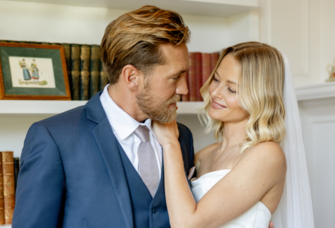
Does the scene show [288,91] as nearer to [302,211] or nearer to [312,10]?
[302,211]

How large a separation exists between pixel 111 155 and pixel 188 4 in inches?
42.4

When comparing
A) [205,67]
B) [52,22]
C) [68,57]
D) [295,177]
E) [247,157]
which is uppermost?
[52,22]

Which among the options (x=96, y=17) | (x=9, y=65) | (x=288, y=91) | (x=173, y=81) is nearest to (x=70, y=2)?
(x=96, y=17)

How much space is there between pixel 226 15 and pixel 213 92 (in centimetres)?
85

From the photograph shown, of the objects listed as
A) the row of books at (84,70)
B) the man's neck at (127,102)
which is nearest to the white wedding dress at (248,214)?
the man's neck at (127,102)

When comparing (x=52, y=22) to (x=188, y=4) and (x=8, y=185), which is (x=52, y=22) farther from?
(x=8, y=185)

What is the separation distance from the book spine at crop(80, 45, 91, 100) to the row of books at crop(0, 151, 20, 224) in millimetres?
458

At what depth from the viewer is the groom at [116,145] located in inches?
47.0

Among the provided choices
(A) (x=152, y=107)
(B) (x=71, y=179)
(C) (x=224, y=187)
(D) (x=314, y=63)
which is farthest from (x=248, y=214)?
(D) (x=314, y=63)

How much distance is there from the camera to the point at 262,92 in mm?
1502

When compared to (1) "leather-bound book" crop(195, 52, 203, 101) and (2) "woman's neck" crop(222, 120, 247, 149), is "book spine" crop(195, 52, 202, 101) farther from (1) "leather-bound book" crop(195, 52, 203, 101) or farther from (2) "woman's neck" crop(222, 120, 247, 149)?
(2) "woman's neck" crop(222, 120, 247, 149)

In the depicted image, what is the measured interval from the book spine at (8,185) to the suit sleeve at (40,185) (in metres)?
0.56

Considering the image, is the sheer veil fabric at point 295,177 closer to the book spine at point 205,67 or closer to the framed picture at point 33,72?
the book spine at point 205,67

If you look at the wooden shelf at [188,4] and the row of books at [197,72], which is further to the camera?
the row of books at [197,72]
